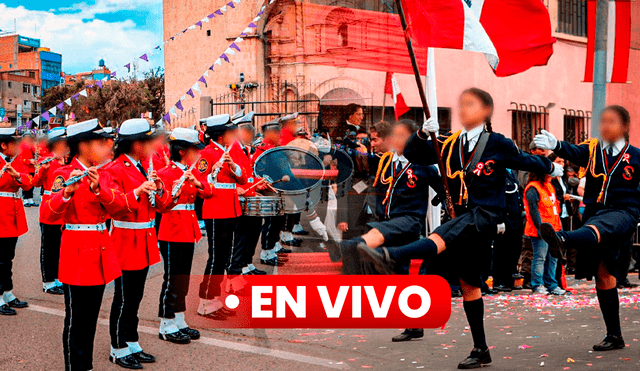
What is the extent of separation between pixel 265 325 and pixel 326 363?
1448 mm

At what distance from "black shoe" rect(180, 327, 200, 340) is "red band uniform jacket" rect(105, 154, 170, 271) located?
1.00 metres

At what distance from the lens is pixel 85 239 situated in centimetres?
475

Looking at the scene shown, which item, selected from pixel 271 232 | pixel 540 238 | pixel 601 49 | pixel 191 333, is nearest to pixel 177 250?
pixel 191 333

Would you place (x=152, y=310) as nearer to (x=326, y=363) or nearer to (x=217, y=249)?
(x=217, y=249)

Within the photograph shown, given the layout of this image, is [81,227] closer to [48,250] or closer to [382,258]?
[382,258]

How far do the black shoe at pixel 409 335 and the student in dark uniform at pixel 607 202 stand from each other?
1.48m

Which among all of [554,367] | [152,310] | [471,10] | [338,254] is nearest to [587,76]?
[471,10]

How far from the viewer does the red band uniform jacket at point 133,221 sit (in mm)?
5215

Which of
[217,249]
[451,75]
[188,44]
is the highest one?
[188,44]

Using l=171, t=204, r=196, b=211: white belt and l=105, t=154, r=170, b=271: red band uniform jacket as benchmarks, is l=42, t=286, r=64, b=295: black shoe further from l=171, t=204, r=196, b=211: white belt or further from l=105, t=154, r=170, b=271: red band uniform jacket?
l=105, t=154, r=170, b=271: red band uniform jacket

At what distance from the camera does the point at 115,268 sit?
486 centimetres

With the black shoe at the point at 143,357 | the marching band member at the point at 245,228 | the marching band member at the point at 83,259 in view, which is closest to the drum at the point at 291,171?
the marching band member at the point at 245,228

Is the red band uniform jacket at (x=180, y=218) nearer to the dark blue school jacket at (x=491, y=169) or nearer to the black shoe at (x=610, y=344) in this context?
the dark blue school jacket at (x=491, y=169)
